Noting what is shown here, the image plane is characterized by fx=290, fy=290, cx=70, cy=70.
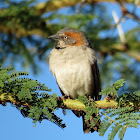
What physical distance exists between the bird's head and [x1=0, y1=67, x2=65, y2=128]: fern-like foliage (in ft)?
8.29

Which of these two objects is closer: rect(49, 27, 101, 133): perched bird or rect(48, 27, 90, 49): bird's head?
rect(49, 27, 101, 133): perched bird

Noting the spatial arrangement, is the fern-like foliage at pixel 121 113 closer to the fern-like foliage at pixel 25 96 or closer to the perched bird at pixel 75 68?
the fern-like foliage at pixel 25 96

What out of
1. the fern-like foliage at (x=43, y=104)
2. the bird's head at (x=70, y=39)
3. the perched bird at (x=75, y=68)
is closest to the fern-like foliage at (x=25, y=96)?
the fern-like foliage at (x=43, y=104)

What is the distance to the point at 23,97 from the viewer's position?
3.16m

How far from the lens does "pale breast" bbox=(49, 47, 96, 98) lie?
5.18 meters

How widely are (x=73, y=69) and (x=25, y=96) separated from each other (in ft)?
6.82

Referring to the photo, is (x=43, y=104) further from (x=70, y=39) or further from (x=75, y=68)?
(x=70, y=39)

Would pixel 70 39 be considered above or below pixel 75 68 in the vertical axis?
above

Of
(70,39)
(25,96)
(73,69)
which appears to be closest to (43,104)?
(25,96)

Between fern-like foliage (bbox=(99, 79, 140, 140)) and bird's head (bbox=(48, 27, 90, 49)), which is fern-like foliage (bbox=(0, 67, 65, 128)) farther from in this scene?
bird's head (bbox=(48, 27, 90, 49))

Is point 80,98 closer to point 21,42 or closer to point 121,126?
point 121,126

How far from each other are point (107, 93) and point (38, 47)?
385 centimetres

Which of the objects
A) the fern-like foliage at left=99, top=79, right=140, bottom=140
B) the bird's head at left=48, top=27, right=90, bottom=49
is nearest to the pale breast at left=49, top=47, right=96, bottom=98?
the bird's head at left=48, top=27, right=90, bottom=49

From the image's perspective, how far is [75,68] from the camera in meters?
5.14
